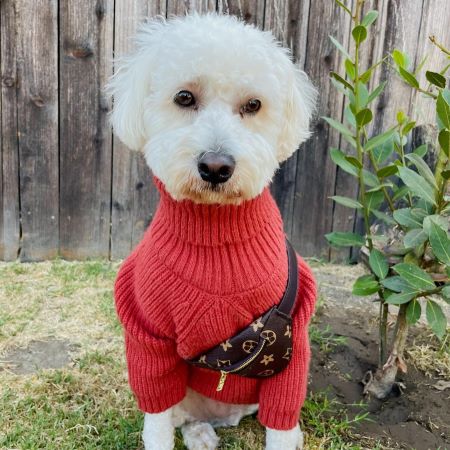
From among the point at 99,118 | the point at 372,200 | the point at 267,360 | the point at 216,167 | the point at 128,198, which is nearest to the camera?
the point at 216,167

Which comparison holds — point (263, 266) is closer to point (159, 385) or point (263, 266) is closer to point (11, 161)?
point (159, 385)

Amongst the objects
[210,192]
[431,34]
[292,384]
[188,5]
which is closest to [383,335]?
[292,384]

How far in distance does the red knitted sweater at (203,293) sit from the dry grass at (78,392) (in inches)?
11.4

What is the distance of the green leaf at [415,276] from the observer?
1.90 meters

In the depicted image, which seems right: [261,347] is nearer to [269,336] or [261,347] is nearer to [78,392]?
[269,336]

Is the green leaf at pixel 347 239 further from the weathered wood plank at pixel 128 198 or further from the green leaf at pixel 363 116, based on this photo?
the weathered wood plank at pixel 128 198

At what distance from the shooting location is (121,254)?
11.4 ft

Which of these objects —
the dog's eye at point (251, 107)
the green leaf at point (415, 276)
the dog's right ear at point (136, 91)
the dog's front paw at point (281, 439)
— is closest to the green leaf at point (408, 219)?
the green leaf at point (415, 276)

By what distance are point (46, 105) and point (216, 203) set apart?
72.9 inches

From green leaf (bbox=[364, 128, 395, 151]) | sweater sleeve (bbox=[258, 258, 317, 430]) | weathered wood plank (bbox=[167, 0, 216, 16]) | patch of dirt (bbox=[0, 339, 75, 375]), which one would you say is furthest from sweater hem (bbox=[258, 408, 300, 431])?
weathered wood plank (bbox=[167, 0, 216, 16])

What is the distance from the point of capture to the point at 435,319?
1.98 metres

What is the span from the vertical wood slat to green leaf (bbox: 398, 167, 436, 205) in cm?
212

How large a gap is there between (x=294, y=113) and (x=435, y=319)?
807 millimetres

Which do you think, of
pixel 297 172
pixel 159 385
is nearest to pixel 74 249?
pixel 297 172
